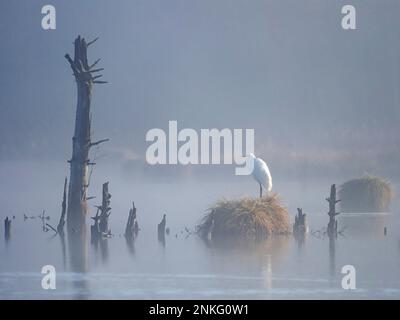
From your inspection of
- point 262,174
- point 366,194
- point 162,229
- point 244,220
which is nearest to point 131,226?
point 162,229

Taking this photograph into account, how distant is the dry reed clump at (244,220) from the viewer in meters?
17.2

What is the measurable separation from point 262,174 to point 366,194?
1945 millimetres

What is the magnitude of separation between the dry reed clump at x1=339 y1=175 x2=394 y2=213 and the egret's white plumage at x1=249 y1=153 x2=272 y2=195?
5.29 ft

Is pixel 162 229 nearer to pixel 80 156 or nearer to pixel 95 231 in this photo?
pixel 95 231

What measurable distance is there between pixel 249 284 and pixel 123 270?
1.63 m

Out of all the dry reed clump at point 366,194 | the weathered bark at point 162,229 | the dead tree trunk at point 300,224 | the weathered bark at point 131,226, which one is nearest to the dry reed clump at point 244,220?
the dead tree trunk at point 300,224

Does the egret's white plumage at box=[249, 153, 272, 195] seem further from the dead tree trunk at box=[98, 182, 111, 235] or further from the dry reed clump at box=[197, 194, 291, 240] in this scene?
the dead tree trunk at box=[98, 182, 111, 235]

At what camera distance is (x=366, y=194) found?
19.3 m
